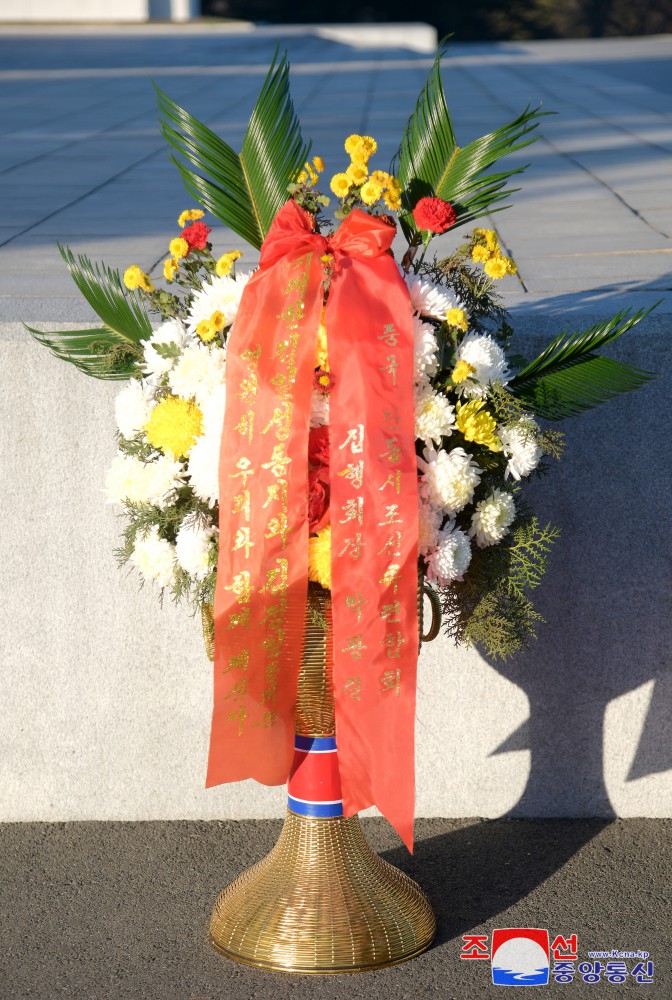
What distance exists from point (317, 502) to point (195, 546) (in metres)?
0.29

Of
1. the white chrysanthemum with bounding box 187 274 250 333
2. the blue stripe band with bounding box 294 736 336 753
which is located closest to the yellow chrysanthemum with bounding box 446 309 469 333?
the white chrysanthemum with bounding box 187 274 250 333

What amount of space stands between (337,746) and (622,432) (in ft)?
4.46

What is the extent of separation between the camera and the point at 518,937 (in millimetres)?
3320

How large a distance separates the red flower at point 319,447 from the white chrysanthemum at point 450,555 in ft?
0.95

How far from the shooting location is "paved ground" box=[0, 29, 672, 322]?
4.98 metres

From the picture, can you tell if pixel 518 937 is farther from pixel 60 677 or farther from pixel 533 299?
pixel 533 299

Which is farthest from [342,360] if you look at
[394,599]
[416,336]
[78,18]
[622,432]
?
[78,18]

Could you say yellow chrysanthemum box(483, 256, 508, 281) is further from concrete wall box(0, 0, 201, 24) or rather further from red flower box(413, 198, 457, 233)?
concrete wall box(0, 0, 201, 24)

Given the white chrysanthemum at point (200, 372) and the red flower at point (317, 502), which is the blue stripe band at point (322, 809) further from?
the white chrysanthemum at point (200, 372)

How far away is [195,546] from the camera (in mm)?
2867

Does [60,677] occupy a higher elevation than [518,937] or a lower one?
higher

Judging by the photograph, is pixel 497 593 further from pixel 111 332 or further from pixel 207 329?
pixel 111 332

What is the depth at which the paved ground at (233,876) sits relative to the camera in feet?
10.3

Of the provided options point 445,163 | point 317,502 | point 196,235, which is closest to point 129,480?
point 317,502
